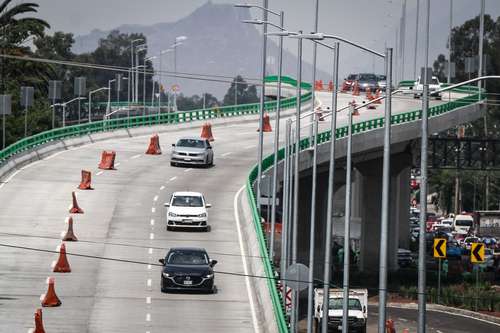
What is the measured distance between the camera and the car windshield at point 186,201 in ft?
176

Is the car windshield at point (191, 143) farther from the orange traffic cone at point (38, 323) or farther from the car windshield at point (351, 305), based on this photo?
the orange traffic cone at point (38, 323)

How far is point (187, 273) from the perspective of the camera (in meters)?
42.3

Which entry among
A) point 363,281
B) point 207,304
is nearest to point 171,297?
point 207,304

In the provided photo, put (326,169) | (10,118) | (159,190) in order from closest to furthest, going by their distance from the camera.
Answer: (159,190)
(326,169)
(10,118)

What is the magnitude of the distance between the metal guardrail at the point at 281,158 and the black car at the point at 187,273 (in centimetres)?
169

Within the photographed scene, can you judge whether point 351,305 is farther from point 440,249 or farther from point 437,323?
point 440,249

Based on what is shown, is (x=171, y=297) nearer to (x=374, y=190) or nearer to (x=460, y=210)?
(x=374, y=190)

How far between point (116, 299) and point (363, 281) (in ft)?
174

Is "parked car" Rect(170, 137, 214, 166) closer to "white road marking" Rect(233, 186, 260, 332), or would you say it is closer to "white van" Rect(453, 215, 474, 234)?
"white road marking" Rect(233, 186, 260, 332)

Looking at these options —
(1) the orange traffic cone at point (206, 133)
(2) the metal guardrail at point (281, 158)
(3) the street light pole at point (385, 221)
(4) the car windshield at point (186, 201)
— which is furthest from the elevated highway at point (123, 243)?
(3) the street light pole at point (385, 221)

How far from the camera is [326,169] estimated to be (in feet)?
285

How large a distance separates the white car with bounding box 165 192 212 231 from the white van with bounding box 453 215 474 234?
8380 centimetres

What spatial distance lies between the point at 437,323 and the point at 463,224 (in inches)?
2955

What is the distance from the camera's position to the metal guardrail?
36844mm
